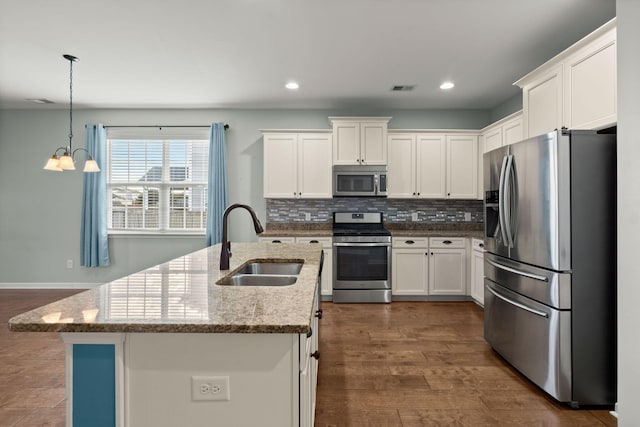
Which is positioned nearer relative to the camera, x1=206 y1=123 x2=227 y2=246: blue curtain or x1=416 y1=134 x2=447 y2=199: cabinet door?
x1=416 y1=134 x2=447 y2=199: cabinet door

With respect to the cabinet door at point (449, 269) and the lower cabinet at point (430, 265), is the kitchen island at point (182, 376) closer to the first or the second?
the lower cabinet at point (430, 265)

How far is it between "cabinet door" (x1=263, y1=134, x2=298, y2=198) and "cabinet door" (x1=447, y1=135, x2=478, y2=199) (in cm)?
210

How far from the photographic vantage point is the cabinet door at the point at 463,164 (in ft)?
15.7

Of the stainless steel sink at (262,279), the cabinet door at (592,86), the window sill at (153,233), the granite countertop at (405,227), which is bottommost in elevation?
the stainless steel sink at (262,279)

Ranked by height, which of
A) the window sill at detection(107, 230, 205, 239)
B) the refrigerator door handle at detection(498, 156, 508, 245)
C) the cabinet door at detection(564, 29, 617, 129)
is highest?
the cabinet door at detection(564, 29, 617, 129)

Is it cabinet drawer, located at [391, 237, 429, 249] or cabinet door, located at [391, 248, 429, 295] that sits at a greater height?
cabinet drawer, located at [391, 237, 429, 249]

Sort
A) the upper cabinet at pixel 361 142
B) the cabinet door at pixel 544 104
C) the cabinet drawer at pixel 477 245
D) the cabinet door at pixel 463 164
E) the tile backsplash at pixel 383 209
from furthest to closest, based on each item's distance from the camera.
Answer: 1. the tile backsplash at pixel 383 209
2. the cabinet door at pixel 463 164
3. the upper cabinet at pixel 361 142
4. the cabinet drawer at pixel 477 245
5. the cabinet door at pixel 544 104

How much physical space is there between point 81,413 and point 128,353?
24 centimetres

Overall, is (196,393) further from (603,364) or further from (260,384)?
(603,364)

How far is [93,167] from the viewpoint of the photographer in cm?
366

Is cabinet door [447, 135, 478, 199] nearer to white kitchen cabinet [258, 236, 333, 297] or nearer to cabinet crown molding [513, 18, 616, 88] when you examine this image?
cabinet crown molding [513, 18, 616, 88]

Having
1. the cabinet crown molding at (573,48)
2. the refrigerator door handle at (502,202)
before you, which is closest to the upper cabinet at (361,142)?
the cabinet crown molding at (573,48)

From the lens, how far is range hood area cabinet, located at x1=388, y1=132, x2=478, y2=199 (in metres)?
4.80

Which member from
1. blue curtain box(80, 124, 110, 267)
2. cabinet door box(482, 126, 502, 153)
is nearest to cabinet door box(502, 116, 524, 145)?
cabinet door box(482, 126, 502, 153)
